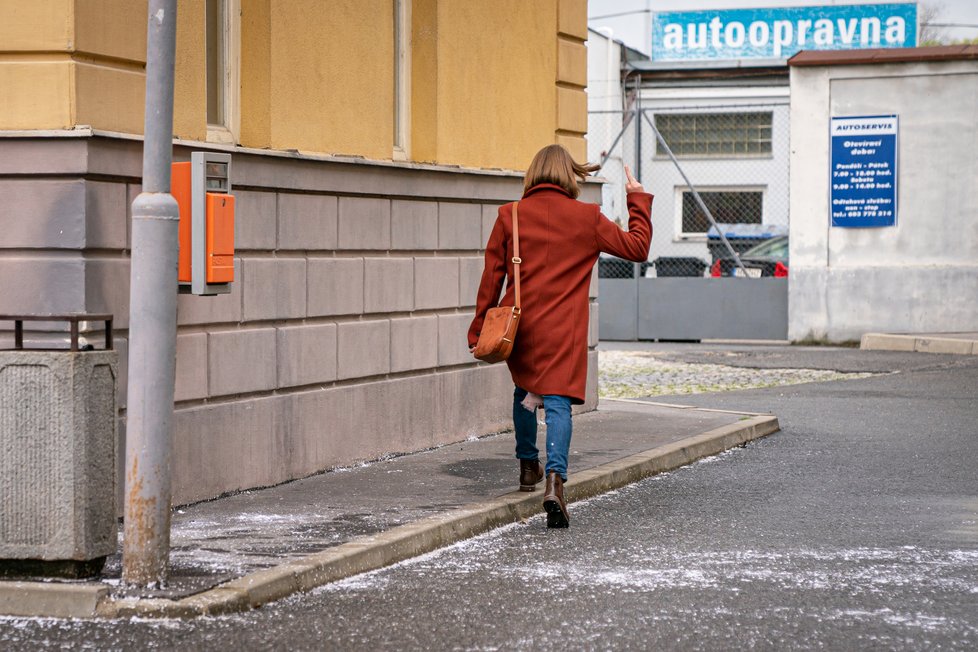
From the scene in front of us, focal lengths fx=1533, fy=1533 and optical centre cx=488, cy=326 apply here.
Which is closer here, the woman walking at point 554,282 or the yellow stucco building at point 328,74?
the yellow stucco building at point 328,74

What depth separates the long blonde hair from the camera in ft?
25.2

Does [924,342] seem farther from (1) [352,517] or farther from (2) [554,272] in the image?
(1) [352,517]

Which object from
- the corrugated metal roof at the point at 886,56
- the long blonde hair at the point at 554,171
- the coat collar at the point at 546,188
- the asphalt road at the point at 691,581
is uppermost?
the corrugated metal roof at the point at 886,56

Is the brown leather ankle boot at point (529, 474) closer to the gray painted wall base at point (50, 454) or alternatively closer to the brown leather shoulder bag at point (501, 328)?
the brown leather shoulder bag at point (501, 328)

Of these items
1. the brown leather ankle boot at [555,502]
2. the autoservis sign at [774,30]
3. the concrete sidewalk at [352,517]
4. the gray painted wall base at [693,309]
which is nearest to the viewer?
the concrete sidewalk at [352,517]

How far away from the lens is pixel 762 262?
86.5 ft

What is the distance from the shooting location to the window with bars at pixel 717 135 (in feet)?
123

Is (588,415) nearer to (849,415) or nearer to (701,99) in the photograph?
(849,415)

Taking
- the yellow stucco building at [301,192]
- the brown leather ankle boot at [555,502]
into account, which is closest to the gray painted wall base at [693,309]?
the yellow stucco building at [301,192]

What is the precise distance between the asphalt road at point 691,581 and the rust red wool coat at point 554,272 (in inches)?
30.7

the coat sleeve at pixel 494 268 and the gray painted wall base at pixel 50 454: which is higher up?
the coat sleeve at pixel 494 268

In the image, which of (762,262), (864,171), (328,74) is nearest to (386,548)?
(328,74)

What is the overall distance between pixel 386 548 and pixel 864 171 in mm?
15619

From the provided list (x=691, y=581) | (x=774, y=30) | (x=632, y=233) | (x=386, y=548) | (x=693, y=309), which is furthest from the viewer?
(x=774, y=30)
